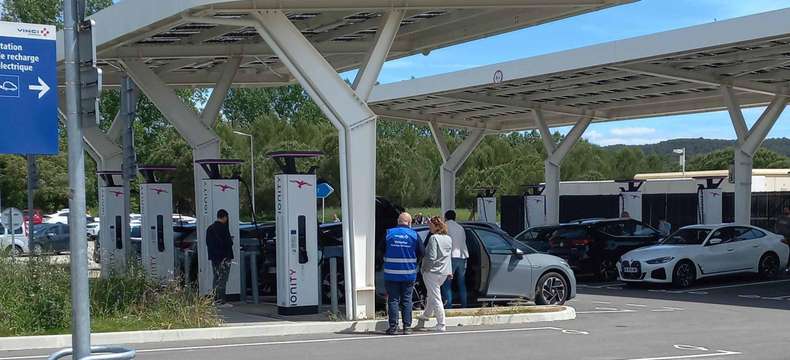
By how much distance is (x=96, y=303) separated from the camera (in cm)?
1424

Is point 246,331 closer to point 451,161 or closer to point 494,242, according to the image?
point 494,242

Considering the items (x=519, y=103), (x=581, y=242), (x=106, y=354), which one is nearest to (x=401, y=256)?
(x=106, y=354)

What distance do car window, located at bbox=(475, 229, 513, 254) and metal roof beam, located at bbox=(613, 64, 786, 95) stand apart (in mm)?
9674

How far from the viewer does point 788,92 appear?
27828 millimetres

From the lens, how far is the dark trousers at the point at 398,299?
13.6 meters

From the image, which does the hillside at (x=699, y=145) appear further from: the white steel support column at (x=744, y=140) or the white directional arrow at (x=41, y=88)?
the white directional arrow at (x=41, y=88)

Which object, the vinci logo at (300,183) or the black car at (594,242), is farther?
the black car at (594,242)

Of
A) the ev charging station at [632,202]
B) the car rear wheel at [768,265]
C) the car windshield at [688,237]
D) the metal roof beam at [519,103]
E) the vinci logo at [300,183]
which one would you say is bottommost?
the car rear wheel at [768,265]

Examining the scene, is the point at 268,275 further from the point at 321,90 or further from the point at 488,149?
the point at 488,149

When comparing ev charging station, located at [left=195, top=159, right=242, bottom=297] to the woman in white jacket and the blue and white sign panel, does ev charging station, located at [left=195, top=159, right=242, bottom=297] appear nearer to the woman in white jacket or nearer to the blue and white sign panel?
the woman in white jacket

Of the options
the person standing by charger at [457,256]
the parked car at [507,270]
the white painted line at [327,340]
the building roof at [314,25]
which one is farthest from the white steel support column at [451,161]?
the white painted line at [327,340]

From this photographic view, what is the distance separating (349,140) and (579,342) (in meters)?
4.34

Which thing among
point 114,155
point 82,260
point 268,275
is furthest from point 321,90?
point 114,155

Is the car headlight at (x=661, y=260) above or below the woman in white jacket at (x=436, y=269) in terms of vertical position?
below
